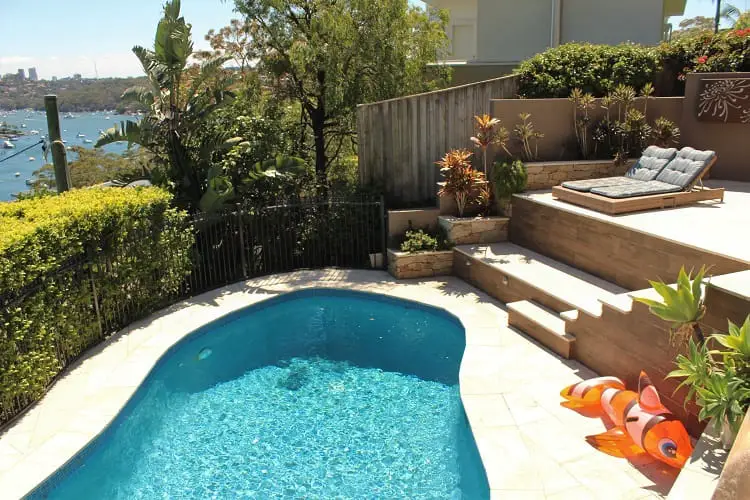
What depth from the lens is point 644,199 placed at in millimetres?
9797

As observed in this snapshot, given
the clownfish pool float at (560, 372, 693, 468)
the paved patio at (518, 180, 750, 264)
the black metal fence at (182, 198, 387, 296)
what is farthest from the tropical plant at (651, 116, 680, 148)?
the clownfish pool float at (560, 372, 693, 468)

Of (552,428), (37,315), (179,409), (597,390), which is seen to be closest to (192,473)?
(179,409)

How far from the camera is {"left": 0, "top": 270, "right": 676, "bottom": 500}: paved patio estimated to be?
5.49 meters

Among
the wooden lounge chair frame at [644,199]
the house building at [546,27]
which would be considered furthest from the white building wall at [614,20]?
the wooden lounge chair frame at [644,199]

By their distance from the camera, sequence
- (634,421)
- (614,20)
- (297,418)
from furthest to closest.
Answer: (614,20) → (297,418) → (634,421)

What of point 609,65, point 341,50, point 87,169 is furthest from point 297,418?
point 87,169

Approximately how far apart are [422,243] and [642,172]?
14.8 feet

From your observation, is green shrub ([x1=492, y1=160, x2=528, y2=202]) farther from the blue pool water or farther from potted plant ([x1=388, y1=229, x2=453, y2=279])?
the blue pool water

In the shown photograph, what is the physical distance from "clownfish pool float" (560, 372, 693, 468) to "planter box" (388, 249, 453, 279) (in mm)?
5051

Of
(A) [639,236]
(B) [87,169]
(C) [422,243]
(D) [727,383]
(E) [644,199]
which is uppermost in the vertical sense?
(E) [644,199]

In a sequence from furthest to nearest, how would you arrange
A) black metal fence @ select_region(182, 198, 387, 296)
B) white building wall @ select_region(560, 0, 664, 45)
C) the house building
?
the house building
white building wall @ select_region(560, 0, 664, 45)
black metal fence @ select_region(182, 198, 387, 296)

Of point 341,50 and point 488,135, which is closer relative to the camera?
point 488,135

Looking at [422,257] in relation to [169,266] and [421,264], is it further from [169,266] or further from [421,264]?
[169,266]

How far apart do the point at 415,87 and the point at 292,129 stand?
336 cm
